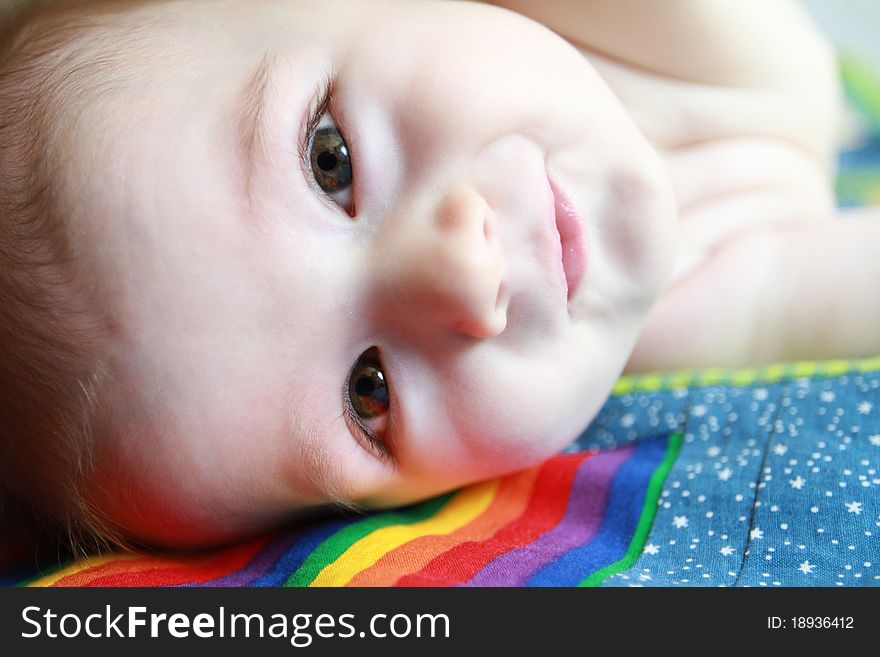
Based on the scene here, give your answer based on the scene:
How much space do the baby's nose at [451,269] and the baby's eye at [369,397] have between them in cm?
8

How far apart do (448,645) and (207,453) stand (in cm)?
36

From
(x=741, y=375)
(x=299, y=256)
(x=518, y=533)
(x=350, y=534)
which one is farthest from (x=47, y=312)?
(x=741, y=375)

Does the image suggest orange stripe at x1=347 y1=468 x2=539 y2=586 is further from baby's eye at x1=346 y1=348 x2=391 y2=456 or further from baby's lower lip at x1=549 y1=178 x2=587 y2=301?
baby's lower lip at x1=549 y1=178 x2=587 y2=301

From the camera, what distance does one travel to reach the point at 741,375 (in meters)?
1.20

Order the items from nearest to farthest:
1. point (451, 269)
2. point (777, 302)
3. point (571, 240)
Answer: point (451, 269)
point (571, 240)
point (777, 302)

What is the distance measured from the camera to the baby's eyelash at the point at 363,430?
99 cm

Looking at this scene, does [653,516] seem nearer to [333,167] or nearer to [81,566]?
[333,167]

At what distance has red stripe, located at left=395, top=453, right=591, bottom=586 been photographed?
0.82 metres

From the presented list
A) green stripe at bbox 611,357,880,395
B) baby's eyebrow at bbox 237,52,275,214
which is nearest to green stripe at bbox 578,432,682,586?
green stripe at bbox 611,357,880,395

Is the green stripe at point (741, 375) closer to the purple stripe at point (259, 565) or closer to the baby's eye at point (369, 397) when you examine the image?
the baby's eye at point (369, 397)

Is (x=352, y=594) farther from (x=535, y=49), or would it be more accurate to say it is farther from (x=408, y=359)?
(x=535, y=49)

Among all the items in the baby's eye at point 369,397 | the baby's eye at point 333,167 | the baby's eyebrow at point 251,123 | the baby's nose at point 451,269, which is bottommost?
the baby's eye at point 369,397

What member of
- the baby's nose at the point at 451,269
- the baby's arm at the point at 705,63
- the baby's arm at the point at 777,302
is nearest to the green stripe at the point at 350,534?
the baby's nose at the point at 451,269

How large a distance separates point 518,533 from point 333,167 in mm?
442
